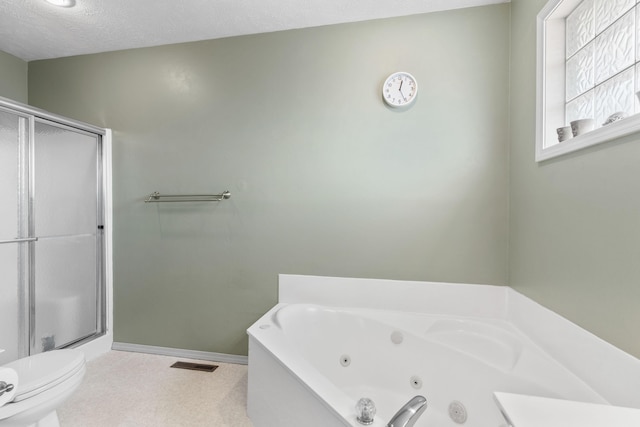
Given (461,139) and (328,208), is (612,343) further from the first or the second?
(328,208)

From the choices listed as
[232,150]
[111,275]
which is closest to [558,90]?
Result: [232,150]

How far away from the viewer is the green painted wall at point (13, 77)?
2.45m

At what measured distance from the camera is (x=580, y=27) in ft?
4.61

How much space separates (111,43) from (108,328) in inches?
90.0

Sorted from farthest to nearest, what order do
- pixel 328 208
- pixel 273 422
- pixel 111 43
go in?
pixel 111 43, pixel 328 208, pixel 273 422

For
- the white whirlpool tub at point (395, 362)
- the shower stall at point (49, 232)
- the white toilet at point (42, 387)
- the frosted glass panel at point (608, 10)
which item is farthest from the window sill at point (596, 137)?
the shower stall at point (49, 232)

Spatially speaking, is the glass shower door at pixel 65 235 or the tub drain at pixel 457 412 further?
the glass shower door at pixel 65 235

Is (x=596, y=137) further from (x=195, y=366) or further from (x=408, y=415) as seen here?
(x=195, y=366)

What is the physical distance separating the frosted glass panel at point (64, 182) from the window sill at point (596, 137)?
3.01 m

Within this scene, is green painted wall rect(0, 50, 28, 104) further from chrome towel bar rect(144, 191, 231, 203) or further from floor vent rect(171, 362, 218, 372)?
floor vent rect(171, 362, 218, 372)

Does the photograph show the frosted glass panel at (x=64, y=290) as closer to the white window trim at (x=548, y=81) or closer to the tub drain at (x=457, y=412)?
the tub drain at (x=457, y=412)

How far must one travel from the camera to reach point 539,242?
60.6 inches

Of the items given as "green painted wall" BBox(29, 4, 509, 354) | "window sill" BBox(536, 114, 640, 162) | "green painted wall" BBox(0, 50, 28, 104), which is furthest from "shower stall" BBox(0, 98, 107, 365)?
"window sill" BBox(536, 114, 640, 162)

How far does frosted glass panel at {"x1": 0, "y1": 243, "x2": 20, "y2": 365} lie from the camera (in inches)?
71.9
